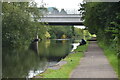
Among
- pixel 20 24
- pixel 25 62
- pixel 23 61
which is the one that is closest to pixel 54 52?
pixel 23 61

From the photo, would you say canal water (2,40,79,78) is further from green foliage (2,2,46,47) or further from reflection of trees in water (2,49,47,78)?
green foliage (2,2,46,47)

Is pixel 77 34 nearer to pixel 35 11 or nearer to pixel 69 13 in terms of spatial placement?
pixel 69 13

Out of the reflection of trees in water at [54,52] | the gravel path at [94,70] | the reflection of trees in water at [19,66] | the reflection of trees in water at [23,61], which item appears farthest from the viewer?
the reflection of trees in water at [54,52]

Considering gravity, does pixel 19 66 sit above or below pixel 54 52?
above

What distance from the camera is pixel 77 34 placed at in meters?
142

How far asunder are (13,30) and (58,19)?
32653 mm

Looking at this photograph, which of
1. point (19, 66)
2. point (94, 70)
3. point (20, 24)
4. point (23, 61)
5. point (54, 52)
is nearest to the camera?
point (94, 70)

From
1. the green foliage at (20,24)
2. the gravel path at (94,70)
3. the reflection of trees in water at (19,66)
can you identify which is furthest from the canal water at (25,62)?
the gravel path at (94,70)

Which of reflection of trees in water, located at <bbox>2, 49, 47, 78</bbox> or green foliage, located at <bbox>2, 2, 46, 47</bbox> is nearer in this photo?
reflection of trees in water, located at <bbox>2, 49, 47, 78</bbox>

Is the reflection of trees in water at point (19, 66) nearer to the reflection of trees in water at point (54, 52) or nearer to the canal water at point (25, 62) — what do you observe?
the canal water at point (25, 62)

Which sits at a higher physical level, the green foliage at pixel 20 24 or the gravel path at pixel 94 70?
the green foliage at pixel 20 24

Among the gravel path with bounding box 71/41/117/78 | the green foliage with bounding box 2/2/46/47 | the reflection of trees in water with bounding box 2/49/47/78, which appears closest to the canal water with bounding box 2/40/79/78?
the reflection of trees in water with bounding box 2/49/47/78

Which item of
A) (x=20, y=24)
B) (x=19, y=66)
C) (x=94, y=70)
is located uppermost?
(x=20, y=24)

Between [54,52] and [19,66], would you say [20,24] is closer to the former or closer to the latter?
[19,66]
